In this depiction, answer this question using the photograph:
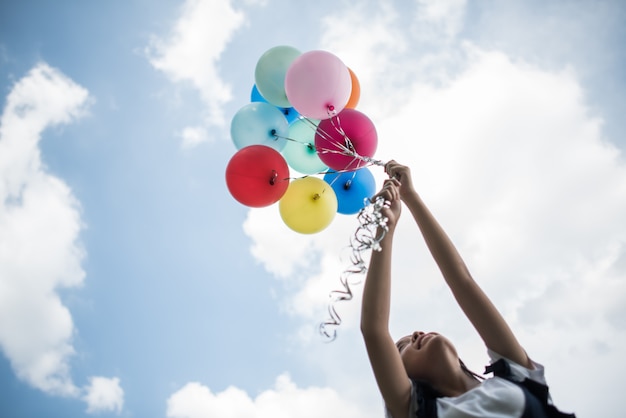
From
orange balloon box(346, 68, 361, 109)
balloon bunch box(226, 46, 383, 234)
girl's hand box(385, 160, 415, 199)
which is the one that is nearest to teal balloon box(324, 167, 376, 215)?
balloon bunch box(226, 46, 383, 234)

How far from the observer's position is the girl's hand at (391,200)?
1.26 metres

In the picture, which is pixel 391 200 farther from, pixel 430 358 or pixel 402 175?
pixel 430 358

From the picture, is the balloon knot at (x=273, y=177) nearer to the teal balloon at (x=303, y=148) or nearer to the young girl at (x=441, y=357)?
the teal balloon at (x=303, y=148)

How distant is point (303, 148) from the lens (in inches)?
123

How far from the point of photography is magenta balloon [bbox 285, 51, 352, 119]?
8.30ft

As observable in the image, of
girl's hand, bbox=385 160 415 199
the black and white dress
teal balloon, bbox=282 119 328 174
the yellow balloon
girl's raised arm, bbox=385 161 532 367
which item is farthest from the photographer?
teal balloon, bbox=282 119 328 174

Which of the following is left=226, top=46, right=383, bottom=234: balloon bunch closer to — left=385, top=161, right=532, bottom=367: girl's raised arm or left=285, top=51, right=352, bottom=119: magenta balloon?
left=285, top=51, right=352, bottom=119: magenta balloon

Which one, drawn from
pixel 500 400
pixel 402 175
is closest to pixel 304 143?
pixel 402 175

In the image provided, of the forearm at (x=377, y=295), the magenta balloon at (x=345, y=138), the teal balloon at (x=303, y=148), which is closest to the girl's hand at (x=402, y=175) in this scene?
the forearm at (x=377, y=295)

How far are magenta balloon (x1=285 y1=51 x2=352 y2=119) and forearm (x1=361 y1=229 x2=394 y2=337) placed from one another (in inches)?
65.2

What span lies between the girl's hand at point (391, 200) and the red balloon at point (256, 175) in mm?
1287

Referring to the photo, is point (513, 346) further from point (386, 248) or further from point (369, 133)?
point (369, 133)

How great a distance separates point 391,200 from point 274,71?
2020 millimetres

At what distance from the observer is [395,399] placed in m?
1.08
